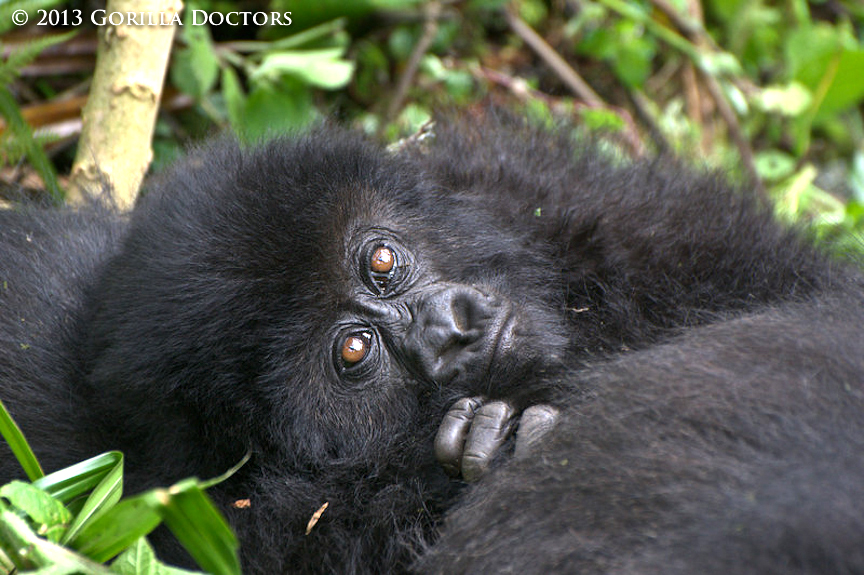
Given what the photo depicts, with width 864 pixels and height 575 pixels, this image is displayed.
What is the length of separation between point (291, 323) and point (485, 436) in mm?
472

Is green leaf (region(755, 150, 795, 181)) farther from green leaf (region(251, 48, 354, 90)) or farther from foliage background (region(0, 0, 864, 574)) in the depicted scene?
green leaf (region(251, 48, 354, 90))

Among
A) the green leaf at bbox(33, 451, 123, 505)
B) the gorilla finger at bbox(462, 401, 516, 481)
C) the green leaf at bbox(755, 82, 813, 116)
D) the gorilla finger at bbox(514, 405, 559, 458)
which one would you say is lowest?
the green leaf at bbox(755, 82, 813, 116)

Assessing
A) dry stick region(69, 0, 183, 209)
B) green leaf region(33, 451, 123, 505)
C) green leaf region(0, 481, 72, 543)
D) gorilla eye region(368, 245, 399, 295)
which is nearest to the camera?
green leaf region(0, 481, 72, 543)

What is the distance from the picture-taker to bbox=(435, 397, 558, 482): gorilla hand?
5.71ft

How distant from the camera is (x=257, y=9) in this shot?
3.60 metres

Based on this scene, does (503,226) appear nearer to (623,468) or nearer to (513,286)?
(513,286)

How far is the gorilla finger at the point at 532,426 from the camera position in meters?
1.72

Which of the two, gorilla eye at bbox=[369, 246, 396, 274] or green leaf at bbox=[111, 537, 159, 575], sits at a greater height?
gorilla eye at bbox=[369, 246, 396, 274]

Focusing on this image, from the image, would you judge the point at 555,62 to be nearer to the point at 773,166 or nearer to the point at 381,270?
the point at 773,166

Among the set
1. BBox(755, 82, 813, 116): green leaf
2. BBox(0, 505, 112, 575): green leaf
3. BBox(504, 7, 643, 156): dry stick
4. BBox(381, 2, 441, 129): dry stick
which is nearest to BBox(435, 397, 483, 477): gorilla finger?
BBox(0, 505, 112, 575): green leaf

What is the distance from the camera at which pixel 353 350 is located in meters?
1.93

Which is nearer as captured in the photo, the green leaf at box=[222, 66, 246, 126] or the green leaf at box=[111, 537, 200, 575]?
the green leaf at box=[111, 537, 200, 575]

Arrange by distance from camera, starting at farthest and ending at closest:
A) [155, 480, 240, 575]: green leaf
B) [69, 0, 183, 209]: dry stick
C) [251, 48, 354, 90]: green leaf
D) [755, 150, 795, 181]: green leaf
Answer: [755, 150, 795, 181]: green leaf → [251, 48, 354, 90]: green leaf → [69, 0, 183, 209]: dry stick → [155, 480, 240, 575]: green leaf

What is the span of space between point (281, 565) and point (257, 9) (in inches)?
97.3
